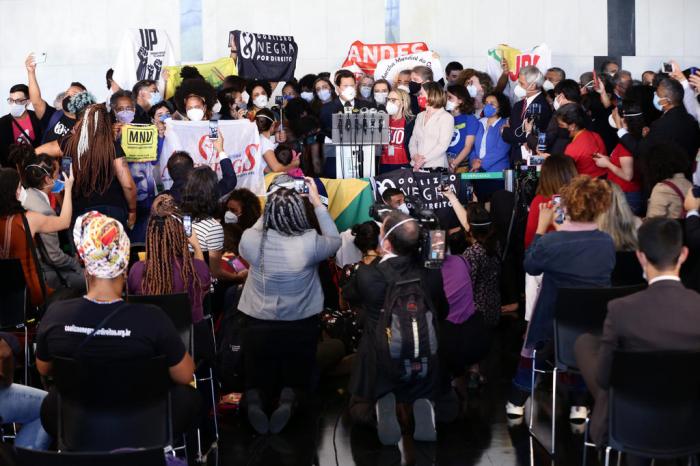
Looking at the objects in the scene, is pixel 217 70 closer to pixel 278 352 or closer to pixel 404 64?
pixel 404 64

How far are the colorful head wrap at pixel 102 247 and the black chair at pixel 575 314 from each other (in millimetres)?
2242

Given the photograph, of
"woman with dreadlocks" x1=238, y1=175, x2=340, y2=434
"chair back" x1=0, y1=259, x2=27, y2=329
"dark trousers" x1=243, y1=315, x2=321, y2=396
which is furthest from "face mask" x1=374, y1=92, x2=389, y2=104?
"chair back" x1=0, y1=259, x2=27, y2=329

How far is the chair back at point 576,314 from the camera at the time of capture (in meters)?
5.00

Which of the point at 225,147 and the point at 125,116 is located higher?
the point at 125,116

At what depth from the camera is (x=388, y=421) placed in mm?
5594

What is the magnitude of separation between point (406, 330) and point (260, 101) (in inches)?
221

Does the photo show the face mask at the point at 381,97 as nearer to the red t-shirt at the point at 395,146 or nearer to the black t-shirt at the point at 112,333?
the red t-shirt at the point at 395,146

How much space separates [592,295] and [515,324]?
11.4 feet

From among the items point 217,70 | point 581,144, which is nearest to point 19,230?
point 581,144

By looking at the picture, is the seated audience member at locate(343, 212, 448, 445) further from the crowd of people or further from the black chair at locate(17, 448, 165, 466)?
the black chair at locate(17, 448, 165, 466)

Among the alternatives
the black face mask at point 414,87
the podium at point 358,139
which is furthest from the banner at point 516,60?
the podium at point 358,139

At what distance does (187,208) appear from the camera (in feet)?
23.1

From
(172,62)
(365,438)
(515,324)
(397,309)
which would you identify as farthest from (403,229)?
(172,62)

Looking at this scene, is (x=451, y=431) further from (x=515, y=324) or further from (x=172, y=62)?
(x=172, y=62)
